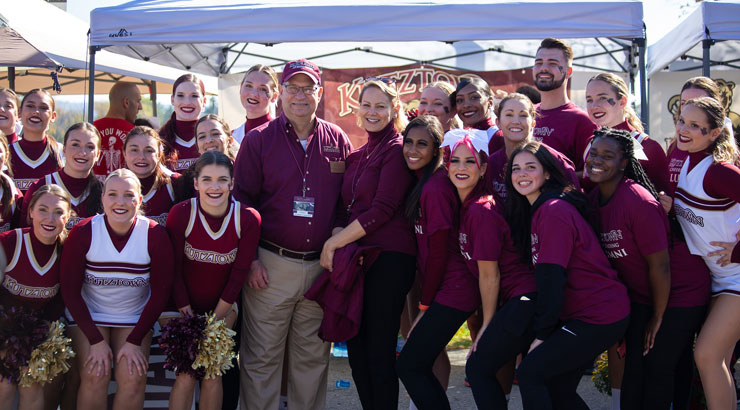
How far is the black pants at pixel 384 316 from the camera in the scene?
3.55 meters

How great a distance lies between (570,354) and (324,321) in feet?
4.38

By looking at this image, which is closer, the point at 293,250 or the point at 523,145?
the point at 523,145

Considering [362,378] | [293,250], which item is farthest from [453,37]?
[362,378]

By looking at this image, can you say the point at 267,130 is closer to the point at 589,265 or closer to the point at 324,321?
the point at 324,321

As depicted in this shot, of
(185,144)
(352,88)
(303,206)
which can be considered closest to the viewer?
(303,206)

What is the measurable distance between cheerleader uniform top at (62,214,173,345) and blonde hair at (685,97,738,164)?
301 centimetres

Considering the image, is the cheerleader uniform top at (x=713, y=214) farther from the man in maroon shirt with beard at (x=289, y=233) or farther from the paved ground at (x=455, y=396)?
the man in maroon shirt with beard at (x=289, y=233)

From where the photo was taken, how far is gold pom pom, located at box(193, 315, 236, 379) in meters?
3.45

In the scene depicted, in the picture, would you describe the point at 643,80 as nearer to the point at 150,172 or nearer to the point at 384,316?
the point at 384,316

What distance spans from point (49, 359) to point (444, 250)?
215 centimetres

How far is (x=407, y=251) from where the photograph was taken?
3.60 m

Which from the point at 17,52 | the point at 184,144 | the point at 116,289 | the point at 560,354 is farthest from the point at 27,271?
the point at 17,52

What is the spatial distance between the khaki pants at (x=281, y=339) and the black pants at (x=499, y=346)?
1.03 metres

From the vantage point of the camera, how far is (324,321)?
11.9 feet
